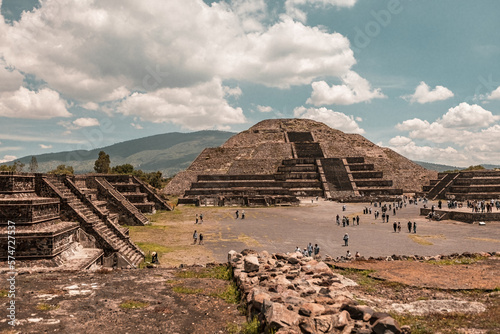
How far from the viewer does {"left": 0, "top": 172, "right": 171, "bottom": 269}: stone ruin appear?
15000 mm

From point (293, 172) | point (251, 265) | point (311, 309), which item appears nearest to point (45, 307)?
point (251, 265)

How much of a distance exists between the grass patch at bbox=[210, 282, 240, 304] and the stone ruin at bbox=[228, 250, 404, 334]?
0.24 meters

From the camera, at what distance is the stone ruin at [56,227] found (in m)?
15.0

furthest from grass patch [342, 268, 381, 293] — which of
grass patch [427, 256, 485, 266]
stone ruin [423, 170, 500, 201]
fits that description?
stone ruin [423, 170, 500, 201]

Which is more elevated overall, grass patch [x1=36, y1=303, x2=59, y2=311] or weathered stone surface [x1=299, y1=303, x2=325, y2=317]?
weathered stone surface [x1=299, y1=303, x2=325, y2=317]

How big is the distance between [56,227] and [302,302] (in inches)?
591

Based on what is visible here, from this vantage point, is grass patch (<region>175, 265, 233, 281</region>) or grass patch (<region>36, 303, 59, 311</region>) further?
grass patch (<region>175, 265, 233, 281</region>)

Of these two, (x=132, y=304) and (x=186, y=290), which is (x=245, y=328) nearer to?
(x=186, y=290)

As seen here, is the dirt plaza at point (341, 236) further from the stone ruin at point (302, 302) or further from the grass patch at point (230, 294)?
the stone ruin at point (302, 302)

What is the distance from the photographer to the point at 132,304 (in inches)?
370

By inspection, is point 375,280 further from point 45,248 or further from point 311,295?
point 45,248

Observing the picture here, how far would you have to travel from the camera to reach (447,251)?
2148 cm

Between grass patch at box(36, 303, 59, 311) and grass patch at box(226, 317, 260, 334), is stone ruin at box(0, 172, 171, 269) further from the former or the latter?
grass patch at box(226, 317, 260, 334)

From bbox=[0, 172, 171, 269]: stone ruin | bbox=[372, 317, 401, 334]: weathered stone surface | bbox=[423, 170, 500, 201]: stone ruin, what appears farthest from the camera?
bbox=[423, 170, 500, 201]: stone ruin
